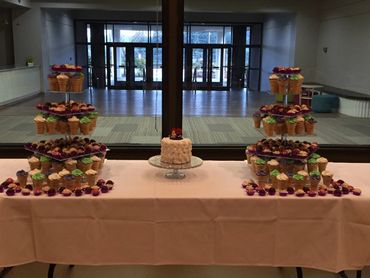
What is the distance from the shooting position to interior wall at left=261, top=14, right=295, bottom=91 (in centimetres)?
1294

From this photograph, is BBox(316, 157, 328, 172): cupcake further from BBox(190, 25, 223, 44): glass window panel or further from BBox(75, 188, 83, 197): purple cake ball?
BBox(190, 25, 223, 44): glass window panel

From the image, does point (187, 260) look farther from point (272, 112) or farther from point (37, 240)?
point (272, 112)

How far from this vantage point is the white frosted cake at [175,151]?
241cm

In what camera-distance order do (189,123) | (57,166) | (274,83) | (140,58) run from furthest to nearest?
(140,58), (189,123), (274,83), (57,166)

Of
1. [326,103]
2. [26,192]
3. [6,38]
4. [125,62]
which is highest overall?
[6,38]

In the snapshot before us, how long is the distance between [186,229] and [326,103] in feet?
25.6

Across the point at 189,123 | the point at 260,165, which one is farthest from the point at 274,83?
the point at 189,123

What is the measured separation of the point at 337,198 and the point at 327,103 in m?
7.47

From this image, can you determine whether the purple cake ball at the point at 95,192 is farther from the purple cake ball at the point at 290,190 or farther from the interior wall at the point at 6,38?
the interior wall at the point at 6,38

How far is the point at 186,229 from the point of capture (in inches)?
87.2

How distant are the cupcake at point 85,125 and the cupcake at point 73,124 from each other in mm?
23

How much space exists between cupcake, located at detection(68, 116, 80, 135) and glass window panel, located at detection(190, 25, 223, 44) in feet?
44.2

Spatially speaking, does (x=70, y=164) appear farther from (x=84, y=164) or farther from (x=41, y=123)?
(x=41, y=123)

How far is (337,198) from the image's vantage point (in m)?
2.23
